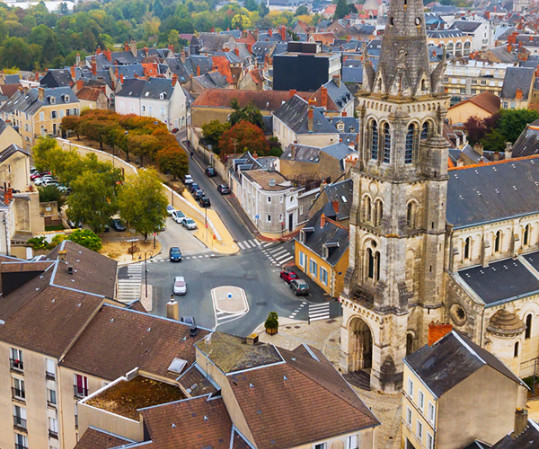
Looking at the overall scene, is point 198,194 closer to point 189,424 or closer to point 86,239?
point 86,239

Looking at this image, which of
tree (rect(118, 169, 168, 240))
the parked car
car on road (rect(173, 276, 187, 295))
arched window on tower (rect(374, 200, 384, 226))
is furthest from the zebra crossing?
arched window on tower (rect(374, 200, 384, 226))

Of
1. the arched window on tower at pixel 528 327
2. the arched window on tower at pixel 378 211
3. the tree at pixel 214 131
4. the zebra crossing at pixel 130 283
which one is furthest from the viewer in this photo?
the tree at pixel 214 131

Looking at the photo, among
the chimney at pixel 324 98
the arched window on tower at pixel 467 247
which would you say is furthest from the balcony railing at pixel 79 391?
the chimney at pixel 324 98

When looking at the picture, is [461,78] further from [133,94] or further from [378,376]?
[378,376]

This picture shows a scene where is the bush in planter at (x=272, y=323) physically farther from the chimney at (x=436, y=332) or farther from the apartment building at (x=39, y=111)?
the apartment building at (x=39, y=111)

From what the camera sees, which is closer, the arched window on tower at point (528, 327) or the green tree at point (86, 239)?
the arched window on tower at point (528, 327)

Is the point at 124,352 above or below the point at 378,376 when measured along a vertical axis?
above

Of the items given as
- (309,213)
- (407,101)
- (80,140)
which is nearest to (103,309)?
(407,101)
